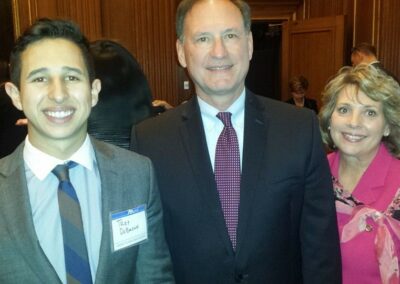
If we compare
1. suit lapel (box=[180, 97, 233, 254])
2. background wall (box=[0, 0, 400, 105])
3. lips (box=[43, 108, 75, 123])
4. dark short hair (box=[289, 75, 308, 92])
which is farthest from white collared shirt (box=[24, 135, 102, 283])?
dark short hair (box=[289, 75, 308, 92])

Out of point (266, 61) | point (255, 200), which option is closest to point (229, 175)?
point (255, 200)

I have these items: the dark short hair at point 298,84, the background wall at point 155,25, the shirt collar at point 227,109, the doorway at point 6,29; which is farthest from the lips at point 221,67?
→ the dark short hair at point 298,84

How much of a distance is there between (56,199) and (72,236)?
5.0 inches

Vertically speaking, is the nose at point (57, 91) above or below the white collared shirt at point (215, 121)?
above

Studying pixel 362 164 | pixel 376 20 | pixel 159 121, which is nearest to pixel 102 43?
pixel 159 121

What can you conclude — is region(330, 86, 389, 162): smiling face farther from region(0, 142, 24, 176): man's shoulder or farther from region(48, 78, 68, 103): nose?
region(0, 142, 24, 176): man's shoulder

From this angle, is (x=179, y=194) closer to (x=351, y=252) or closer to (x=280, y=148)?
(x=280, y=148)

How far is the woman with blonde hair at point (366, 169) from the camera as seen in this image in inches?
70.2

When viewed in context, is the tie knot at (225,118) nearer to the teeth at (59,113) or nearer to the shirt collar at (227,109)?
the shirt collar at (227,109)

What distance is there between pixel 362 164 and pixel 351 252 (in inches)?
15.6

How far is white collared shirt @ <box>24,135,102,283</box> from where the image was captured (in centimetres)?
125

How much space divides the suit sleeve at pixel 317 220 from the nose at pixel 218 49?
0.42 m

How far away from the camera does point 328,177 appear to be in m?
1.63

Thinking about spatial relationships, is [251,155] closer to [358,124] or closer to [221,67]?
[221,67]
